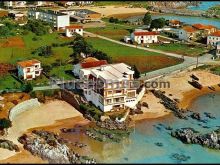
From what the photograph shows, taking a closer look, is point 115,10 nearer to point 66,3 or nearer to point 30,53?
point 66,3

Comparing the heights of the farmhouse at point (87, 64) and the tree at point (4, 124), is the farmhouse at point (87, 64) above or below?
above

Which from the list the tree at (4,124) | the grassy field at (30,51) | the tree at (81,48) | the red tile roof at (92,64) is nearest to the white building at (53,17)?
the grassy field at (30,51)

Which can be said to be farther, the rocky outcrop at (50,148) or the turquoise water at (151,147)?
the turquoise water at (151,147)

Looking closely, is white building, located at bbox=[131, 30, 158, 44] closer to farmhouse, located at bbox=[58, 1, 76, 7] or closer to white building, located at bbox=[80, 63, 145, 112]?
white building, located at bbox=[80, 63, 145, 112]

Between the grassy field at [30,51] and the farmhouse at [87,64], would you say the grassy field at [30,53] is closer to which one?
the grassy field at [30,51]

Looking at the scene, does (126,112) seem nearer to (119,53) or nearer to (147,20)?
(119,53)

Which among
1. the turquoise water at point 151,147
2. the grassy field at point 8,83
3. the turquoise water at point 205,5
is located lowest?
the turquoise water at point 151,147

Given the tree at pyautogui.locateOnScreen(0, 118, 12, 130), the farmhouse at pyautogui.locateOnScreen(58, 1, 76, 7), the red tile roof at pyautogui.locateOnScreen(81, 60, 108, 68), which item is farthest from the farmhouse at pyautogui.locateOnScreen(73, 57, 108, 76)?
the farmhouse at pyautogui.locateOnScreen(58, 1, 76, 7)
